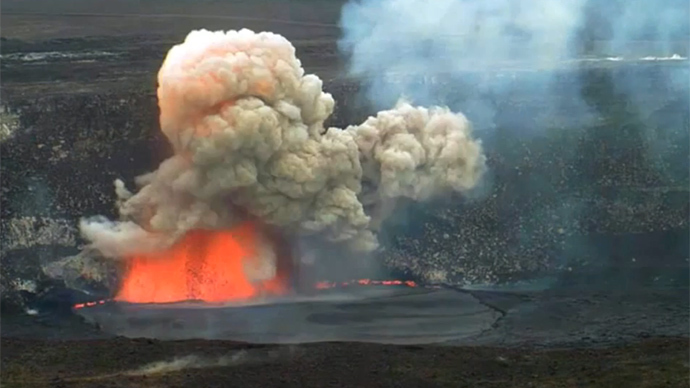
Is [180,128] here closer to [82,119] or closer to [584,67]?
[82,119]

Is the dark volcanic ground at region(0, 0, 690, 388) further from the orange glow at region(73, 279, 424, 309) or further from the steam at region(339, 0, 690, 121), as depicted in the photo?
the steam at region(339, 0, 690, 121)

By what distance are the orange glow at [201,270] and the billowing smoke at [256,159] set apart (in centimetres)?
75

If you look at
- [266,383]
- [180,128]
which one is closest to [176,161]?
[180,128]

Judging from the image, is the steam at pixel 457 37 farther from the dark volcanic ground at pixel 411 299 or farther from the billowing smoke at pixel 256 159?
the billowing smoke at pixel 256 159

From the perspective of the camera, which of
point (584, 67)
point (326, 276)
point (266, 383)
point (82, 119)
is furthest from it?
point (584, 67)

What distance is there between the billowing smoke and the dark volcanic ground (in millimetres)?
2515

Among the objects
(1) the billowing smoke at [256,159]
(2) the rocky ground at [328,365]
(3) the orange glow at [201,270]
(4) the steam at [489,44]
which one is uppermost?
(4) the steam at [489,44]

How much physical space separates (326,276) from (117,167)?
915 centimetres

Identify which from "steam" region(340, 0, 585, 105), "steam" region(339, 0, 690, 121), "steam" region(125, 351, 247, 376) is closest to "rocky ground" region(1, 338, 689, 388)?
"steam" region(125, 351, 247, 376)

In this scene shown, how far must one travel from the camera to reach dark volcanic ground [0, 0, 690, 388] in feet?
95.1

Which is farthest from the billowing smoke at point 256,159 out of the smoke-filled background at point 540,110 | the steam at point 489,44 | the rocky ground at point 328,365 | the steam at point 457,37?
the steam at point 457,37

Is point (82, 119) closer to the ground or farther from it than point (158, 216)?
farther from it

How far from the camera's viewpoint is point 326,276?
38000 mm

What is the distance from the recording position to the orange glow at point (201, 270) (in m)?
36.5
